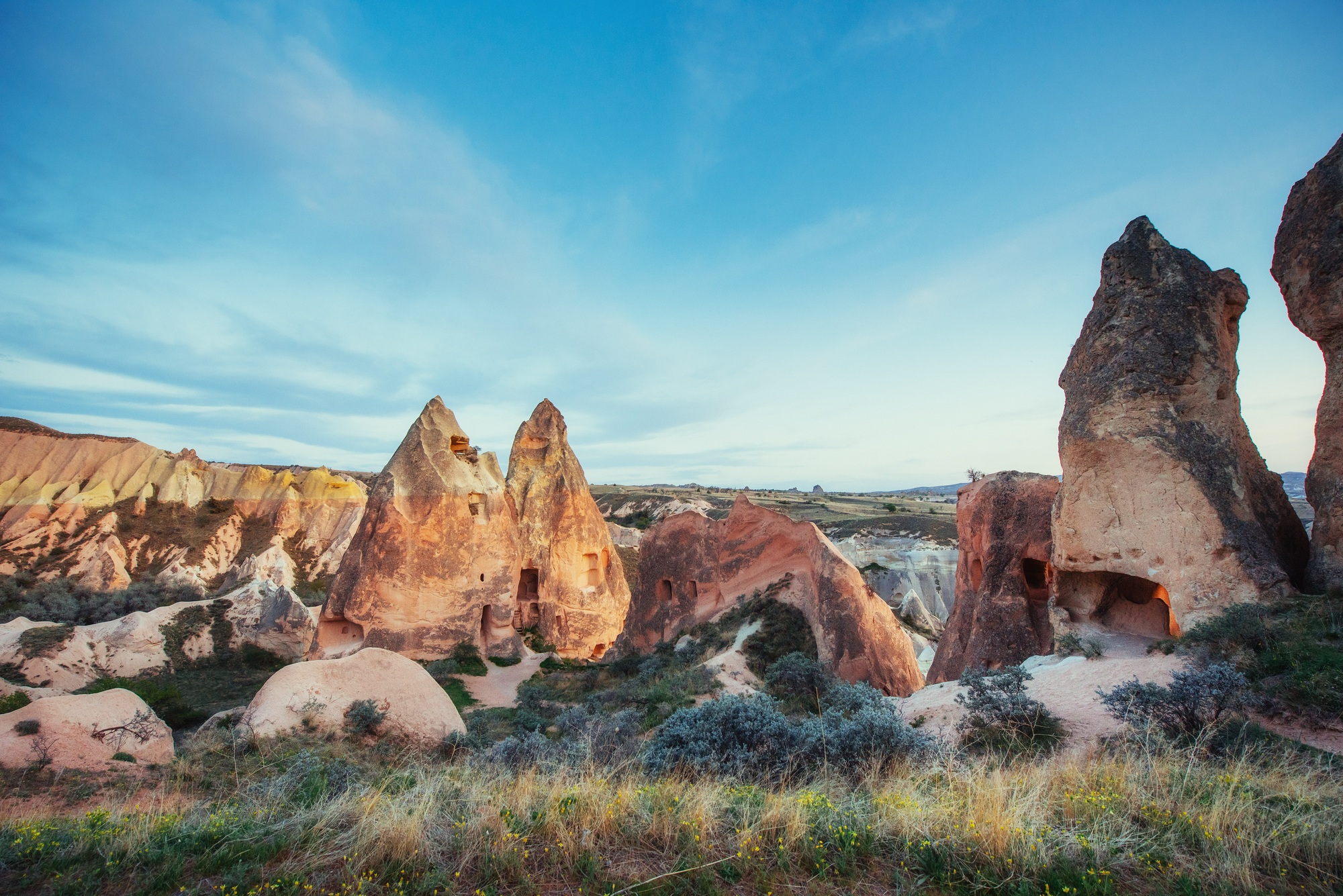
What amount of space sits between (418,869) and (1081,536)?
9.91 metres

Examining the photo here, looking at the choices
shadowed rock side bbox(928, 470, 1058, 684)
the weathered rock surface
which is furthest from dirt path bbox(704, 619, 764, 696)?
the weathered rock surface

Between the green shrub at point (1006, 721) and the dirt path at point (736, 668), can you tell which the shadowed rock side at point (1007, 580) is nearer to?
the dirt path at point (736, 668)

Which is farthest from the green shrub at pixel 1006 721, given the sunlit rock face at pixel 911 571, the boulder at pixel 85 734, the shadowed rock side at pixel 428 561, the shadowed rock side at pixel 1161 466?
the sunlit rock face at pixel 911 571

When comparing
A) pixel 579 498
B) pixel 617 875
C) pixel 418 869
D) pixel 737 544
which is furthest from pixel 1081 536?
pixel 579 498

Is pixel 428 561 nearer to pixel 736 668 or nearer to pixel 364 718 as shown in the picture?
pixel 364 718

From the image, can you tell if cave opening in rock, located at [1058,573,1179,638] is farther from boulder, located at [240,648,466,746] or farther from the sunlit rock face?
the sunlit rock face

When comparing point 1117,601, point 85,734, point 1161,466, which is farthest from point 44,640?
point 1161,466

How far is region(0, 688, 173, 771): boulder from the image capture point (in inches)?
307

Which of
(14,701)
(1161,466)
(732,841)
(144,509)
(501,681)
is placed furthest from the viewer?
(144,509)

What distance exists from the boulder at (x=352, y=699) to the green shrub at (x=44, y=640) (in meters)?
10.8

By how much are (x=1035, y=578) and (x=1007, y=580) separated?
112cm

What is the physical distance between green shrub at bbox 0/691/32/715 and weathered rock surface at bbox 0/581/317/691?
16.8 feet

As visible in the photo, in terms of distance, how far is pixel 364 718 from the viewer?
9109 millimetres

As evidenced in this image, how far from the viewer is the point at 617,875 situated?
2.84 metres
